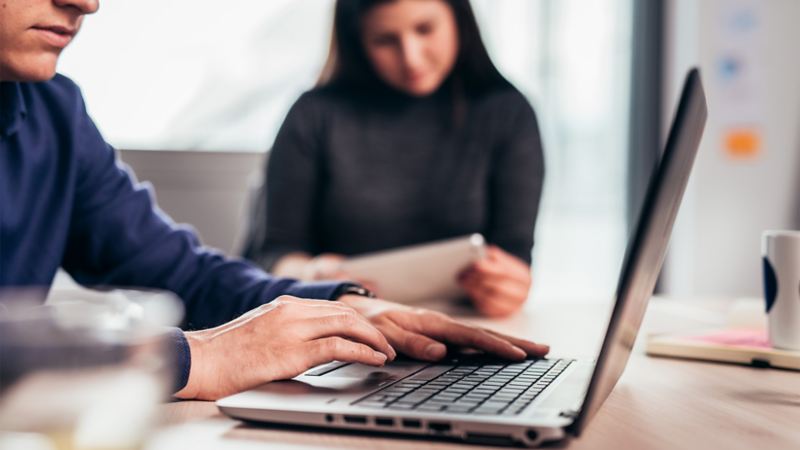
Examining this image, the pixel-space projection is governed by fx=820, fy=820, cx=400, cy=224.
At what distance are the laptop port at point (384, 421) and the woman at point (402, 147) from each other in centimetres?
113

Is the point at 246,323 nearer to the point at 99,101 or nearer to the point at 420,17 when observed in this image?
the point at 420,17

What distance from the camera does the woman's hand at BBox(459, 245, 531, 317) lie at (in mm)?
1284

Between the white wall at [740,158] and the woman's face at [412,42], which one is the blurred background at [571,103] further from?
the woman's face at [412,42]

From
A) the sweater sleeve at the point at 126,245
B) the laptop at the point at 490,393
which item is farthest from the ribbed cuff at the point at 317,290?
the laptop at the point at 490,393

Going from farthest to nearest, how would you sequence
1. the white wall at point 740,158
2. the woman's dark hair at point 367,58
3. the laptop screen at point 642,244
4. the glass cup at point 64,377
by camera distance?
the white wall at point 740,158, the woman's dark hair at point 367,58, the laptop screen at point 642,244, the glass cup at point 64,377

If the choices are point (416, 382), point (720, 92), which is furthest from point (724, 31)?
point (416, 382)

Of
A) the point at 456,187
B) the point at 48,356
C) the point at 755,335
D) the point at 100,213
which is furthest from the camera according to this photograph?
the point at 456,187

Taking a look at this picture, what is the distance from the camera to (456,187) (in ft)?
5.97

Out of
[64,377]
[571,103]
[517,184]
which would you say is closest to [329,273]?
[517,184]

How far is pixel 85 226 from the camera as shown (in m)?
1.13

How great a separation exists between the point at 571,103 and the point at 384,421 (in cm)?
258

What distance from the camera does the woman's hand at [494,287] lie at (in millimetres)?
1284

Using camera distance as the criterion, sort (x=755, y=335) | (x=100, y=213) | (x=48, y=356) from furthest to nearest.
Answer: (x=100, y=213) < (x=755, y=335) < (x=48, y=356)

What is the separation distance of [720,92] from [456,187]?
147 centimetres
